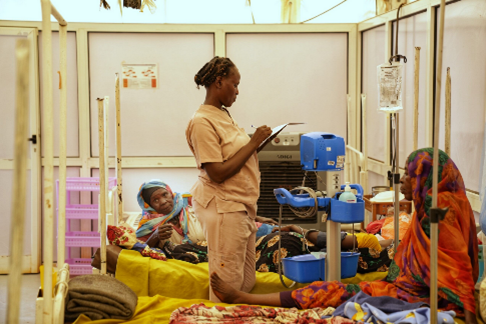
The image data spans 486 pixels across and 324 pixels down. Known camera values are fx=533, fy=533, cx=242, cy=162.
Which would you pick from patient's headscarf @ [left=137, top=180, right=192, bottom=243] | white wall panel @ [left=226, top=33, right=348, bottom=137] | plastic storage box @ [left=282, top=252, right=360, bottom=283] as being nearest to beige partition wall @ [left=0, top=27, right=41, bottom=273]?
patient's headscarf @ [left=137, top=180, right=192, bottom=243]

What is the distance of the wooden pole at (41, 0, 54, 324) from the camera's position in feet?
5.60

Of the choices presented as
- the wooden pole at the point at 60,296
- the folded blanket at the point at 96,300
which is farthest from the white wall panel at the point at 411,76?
the wooden pole at the point at 60,296

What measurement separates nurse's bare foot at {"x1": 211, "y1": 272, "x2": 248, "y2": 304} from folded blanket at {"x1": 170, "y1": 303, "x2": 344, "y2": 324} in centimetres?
22

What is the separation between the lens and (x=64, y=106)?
6.31 ft

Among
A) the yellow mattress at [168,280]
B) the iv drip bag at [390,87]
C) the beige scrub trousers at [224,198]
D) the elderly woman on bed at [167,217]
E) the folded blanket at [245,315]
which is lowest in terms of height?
the yellow mattress at [168,280]

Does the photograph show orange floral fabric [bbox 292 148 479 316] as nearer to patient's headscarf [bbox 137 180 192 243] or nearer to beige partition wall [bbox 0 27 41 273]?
patient's headscarf [bbox 137 180 192 243]

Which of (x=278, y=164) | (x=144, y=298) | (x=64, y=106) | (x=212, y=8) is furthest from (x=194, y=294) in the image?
(x=212, y=8)

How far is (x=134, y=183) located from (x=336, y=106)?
2.03 meters

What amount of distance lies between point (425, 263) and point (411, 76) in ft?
6.18

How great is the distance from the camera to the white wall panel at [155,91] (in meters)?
4.85

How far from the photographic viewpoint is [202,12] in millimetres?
4922

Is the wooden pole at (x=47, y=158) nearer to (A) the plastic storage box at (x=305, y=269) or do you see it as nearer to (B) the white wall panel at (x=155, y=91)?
(A) the plastic storage box at (x=305, y=269)

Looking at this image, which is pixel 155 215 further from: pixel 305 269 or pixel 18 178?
pixel 18 178

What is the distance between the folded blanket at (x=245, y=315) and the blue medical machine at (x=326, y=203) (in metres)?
0.37
